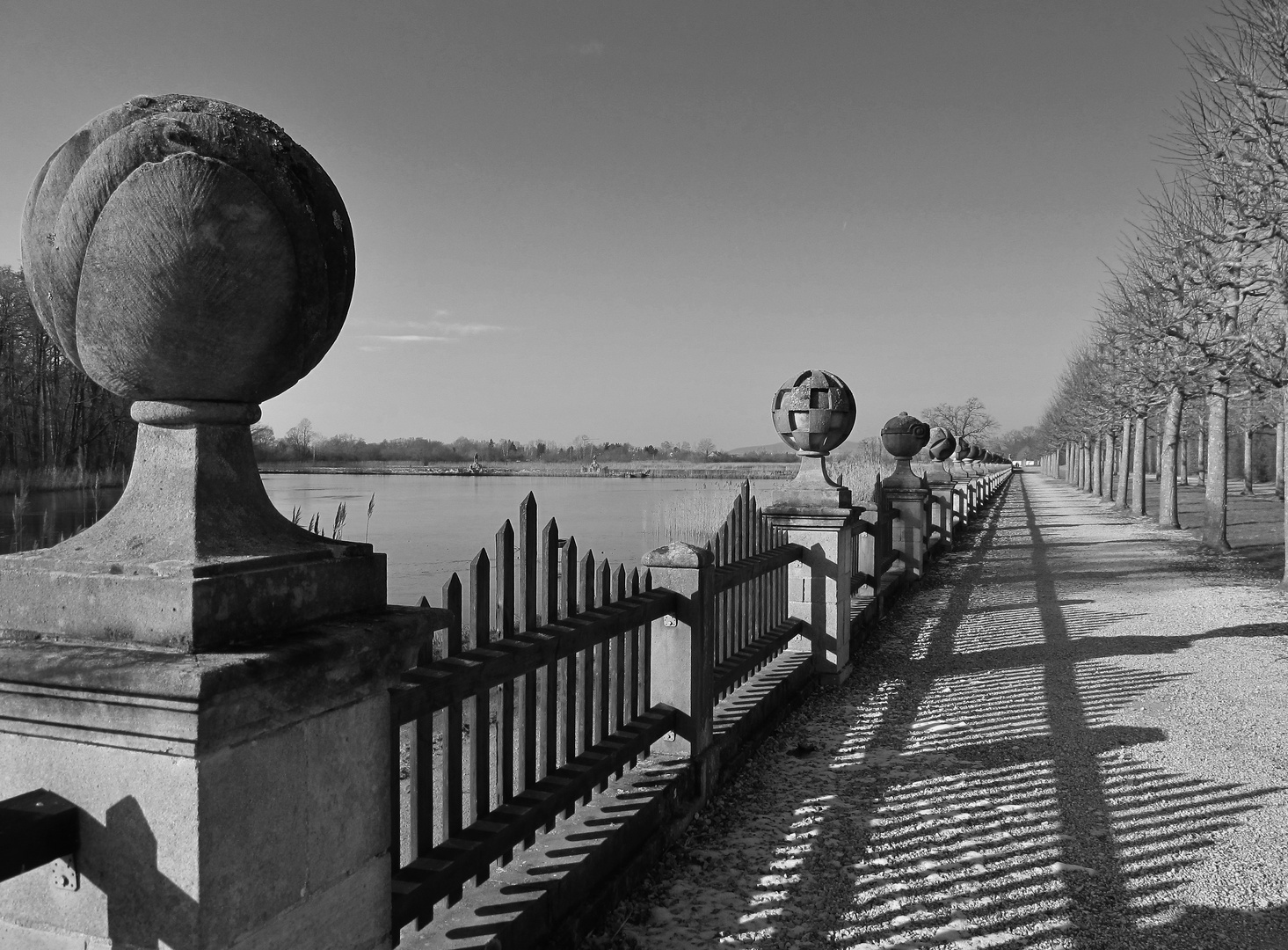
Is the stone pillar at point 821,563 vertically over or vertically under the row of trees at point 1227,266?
under

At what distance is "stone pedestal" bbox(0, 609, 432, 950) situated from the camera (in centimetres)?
162

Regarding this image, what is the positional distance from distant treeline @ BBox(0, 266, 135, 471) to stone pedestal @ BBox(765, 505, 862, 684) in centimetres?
916

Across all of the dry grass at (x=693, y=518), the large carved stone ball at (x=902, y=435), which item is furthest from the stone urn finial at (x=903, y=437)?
the dry grass at (x=693, y=518)

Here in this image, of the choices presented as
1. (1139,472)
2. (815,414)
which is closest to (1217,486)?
(1139,472)

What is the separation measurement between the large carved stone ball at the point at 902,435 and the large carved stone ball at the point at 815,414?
5166 millimetres

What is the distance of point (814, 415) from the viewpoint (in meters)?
7.61

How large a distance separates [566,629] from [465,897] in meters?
0.89

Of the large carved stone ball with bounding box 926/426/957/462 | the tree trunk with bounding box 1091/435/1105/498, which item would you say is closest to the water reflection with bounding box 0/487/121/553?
the large carved stone ball with bounding box 926/426/957/462

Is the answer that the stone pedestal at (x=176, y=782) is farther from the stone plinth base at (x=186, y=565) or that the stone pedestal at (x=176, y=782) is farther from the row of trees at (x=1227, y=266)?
the row of trees at (x=1227, y=266)

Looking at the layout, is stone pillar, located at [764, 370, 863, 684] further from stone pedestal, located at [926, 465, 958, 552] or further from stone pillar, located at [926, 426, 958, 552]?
stone pedestal, located at [926, 465, 958, 552]

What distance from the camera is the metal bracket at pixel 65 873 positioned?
1710mm

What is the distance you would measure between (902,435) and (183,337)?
11757 millimetres

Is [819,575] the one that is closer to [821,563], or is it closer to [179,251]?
[821,563]

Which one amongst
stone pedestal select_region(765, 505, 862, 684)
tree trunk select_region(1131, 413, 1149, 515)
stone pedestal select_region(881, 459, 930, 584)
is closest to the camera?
stone pedestal select_region(765, 505, 862, 684)
